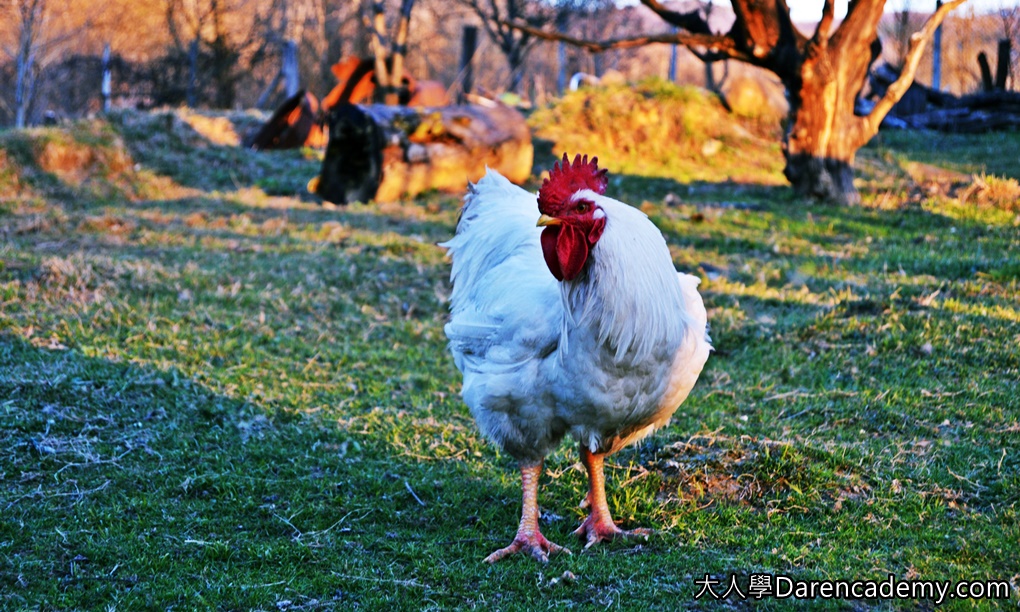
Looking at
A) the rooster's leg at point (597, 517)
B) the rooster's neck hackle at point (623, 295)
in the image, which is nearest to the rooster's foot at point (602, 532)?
the rooster's leg at point (597, 517)

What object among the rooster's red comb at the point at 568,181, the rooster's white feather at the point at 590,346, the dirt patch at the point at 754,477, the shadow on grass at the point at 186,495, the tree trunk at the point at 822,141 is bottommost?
the shadow on grass at the point at 186,495

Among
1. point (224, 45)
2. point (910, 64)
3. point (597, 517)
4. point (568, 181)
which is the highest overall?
point (224, 45)

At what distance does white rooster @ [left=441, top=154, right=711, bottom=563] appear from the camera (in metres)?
3.34

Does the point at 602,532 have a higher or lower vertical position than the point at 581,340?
lower

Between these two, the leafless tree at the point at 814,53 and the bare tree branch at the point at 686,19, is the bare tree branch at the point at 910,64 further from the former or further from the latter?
the bare tree branch at the point at 686,19

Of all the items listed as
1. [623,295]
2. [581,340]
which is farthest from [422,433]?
[623,295]

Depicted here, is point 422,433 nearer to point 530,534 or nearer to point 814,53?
point 530,534

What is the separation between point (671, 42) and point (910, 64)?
9.24 ft

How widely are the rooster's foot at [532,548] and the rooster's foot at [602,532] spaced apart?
0.17 meters

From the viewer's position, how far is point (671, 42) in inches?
376

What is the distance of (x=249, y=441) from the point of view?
4992 mm

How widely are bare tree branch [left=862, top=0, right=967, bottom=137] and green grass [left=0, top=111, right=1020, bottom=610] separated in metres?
1.48

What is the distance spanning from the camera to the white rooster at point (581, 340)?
11.0ft

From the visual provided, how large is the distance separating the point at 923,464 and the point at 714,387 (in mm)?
1664
